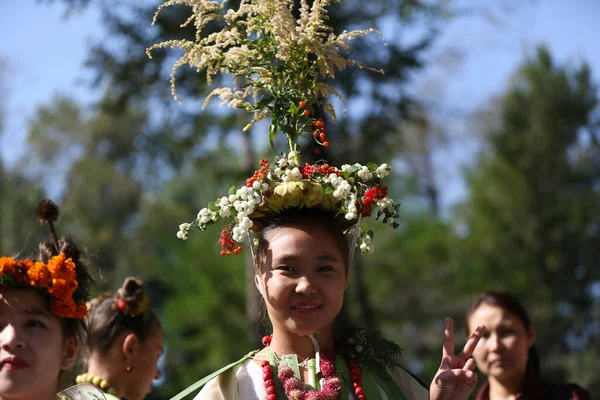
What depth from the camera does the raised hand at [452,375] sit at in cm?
368

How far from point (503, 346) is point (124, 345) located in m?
2.32

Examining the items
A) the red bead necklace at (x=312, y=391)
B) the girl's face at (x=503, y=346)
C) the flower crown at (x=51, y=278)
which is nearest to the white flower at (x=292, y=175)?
the red bead necklace at (x=312, y=391)

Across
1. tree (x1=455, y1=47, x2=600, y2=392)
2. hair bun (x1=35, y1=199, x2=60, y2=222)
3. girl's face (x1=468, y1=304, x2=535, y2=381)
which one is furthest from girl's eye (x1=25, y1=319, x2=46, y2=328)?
tree (x1=455, y1=47, x2=600, y2=392)

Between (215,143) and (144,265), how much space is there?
47.4 feet

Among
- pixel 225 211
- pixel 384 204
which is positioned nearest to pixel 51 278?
pixel 225 211

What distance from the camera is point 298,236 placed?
151 inches

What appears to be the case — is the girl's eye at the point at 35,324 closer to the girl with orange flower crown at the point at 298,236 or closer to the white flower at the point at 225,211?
the girl with orange flower crown at the point at 298,236

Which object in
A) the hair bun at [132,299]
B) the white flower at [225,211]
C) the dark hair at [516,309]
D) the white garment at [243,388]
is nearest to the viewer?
the white garment at [243,388]

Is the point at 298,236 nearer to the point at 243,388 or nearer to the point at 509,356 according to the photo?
the point at 243,388

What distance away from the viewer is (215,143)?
1112 cm

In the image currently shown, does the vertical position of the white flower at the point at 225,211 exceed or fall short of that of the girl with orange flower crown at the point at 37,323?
it exceeds it

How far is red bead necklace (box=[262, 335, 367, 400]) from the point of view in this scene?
369 centimetres

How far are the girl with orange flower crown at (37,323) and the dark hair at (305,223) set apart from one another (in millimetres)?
891

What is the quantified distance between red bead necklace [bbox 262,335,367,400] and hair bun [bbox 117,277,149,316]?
1363 mm
